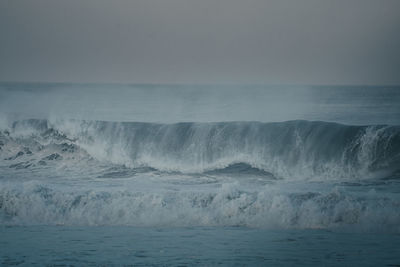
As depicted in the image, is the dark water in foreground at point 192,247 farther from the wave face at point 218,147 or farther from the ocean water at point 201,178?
the wave face at point 218,147

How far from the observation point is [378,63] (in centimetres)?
865

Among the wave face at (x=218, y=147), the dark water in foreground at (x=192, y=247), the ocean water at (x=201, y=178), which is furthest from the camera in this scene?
the wave face at (x=218, y=147)

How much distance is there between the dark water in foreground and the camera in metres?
4.10

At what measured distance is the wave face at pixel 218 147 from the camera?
7.29 meters

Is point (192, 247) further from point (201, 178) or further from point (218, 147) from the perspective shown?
point (218, 147)

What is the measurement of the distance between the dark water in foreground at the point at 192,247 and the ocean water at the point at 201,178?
2 cm

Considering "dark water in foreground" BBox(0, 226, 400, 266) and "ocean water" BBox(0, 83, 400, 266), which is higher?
"ocean water" BBox(0, 83, 400, 266)

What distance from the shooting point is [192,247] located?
449 cm

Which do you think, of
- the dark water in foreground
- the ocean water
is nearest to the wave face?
the ocean water

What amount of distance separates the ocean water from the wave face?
2 cm

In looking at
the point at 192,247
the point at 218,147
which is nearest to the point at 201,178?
the point at 218,147

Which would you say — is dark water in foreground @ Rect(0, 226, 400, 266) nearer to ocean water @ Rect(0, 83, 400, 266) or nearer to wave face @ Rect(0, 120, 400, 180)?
ocean water @ Rect(0, 83, 400, 266)

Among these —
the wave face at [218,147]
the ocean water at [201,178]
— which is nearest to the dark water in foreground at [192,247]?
the ocean water at [201,178]

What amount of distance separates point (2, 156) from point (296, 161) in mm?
5269
